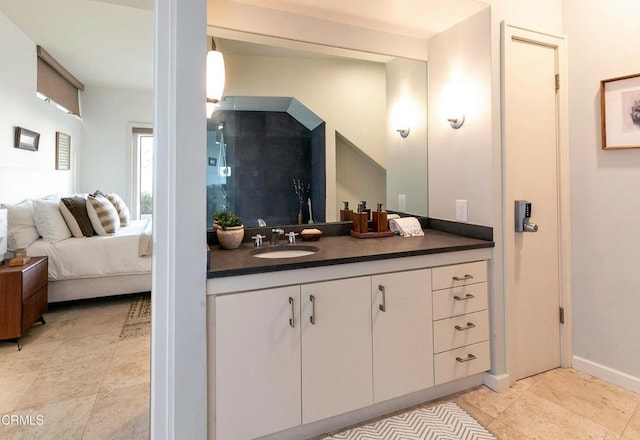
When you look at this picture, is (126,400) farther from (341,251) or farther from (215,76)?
(215,76)

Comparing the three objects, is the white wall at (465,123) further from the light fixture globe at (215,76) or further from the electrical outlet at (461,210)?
the light fixture globe at (215,76)

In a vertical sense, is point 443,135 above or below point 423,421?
above

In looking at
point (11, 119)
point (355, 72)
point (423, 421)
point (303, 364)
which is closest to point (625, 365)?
point (423, 421)

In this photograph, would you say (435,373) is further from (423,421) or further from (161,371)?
(161,371)

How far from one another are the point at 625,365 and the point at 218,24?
2.94m

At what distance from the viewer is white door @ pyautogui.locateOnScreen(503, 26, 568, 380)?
1917mm

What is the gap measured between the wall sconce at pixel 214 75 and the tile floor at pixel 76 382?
1.69m

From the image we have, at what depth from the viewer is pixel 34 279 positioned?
259 cm

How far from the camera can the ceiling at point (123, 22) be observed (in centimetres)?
191

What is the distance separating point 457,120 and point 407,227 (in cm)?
72

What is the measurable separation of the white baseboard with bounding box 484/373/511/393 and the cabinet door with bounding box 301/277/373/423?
2.63 ft

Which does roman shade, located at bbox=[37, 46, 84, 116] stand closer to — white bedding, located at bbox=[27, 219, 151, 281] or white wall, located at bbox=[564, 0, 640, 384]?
white bedding, located at bbox=[27, 219, 151, 281]

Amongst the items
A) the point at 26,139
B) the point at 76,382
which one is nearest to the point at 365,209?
the point at 76,382

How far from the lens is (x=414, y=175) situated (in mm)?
2422
